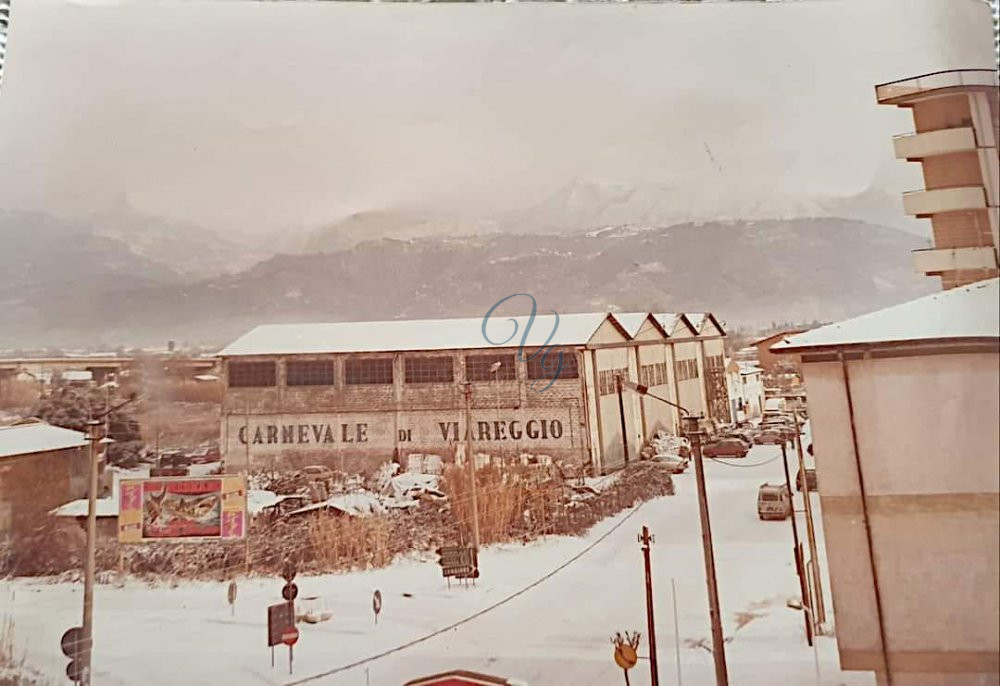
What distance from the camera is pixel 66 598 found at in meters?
1.12

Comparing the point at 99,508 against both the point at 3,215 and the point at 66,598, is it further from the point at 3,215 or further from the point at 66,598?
the point at 3,215

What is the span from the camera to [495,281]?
1199 mm

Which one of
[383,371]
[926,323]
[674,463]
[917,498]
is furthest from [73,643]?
[926,323]

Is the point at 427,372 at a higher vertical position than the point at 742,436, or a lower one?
higher

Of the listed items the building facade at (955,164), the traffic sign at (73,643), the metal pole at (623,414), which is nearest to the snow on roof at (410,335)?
the metal pole at (623,414)

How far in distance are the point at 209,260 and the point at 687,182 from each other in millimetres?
984

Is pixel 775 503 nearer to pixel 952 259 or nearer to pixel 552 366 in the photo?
pixel 552 366

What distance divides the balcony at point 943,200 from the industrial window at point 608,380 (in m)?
0.66

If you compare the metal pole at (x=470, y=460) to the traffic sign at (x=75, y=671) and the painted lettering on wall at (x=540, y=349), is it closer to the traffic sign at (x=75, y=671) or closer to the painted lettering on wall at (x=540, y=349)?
the painted lettering on wall at (x=540, y=349)

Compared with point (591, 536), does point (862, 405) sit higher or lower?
higher

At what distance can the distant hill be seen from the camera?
1183 mm

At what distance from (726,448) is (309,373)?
0.81 meters

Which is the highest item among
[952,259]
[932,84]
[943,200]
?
[932,84]

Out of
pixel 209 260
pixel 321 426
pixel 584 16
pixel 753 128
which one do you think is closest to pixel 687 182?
pixel 753 128
